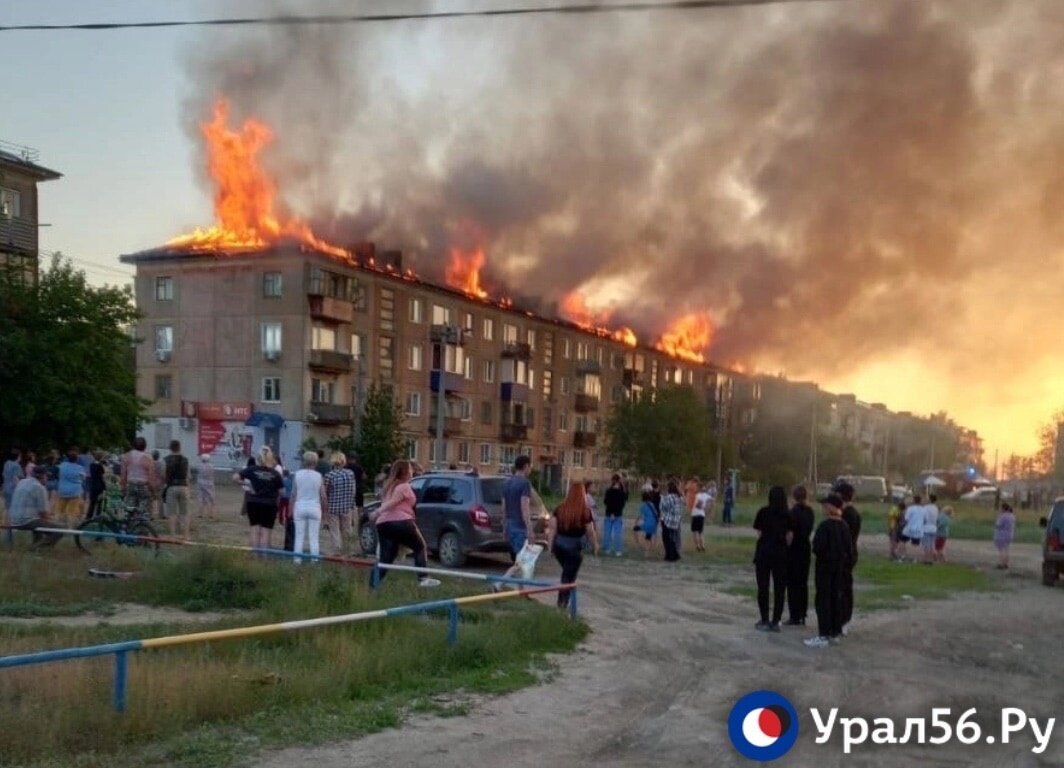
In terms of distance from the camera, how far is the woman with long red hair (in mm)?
13297

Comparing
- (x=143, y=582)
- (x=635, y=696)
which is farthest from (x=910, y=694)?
(x=143, y=582)

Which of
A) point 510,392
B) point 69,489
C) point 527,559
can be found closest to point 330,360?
point 510,392

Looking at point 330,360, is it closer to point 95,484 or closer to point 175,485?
point 95,484

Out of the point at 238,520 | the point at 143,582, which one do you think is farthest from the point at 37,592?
the point at 238,520

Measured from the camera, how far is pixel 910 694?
9.70m

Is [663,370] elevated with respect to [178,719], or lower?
elevated

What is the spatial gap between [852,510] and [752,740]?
31.5ft

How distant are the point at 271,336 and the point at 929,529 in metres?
36.7

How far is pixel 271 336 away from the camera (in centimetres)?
5556

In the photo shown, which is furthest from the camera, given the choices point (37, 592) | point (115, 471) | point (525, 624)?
point (115, 471)

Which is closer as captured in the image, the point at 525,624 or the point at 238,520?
the point at 525,624

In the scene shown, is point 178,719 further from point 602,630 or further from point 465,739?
point 602,630

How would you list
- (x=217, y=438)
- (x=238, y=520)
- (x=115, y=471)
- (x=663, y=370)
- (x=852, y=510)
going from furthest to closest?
1. (x=663, y=370)
2. (x=217, y=438)
3. (x=238, y=520)
4. (x=115, y=471)
5. (x=852, y=510)

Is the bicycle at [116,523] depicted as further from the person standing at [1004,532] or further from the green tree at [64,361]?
the green tree at [64,361]
